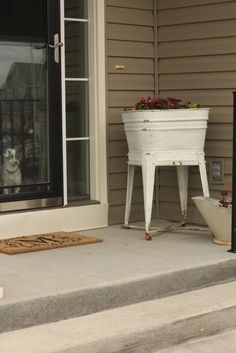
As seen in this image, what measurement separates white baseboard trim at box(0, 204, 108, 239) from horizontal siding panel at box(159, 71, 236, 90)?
117 cm

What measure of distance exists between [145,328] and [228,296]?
2.69ft

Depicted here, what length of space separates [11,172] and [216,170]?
1601 millimetres

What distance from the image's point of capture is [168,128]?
5207 mm

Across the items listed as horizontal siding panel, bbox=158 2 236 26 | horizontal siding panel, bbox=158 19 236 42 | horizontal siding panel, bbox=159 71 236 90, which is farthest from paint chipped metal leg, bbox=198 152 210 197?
horizontal siding panel, bbox=158 2 236 26

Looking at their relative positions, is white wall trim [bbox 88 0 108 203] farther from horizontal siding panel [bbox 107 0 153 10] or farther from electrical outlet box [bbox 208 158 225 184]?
electrical outlet box [bbox 208 158 225 184]

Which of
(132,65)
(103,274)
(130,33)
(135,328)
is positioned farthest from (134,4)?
(135,328)

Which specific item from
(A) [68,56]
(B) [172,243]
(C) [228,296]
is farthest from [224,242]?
(A) [68,56]

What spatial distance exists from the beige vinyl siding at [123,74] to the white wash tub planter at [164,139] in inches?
19.4

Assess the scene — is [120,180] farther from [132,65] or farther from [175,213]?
[132,65]

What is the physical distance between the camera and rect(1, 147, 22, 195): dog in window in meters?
5.25

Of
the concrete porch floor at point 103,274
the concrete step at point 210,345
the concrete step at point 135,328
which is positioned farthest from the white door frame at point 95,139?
the concrete step at point 210,345

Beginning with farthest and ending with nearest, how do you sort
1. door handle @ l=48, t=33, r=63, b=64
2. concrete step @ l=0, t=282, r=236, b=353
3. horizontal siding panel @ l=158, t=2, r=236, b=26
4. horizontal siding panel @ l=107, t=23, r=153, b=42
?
horizontal siding panel @ l=107, t=23, r=153, b=42 → horizontal siding panel @ l=158, t=2, r=236, b=26 → door handle @ l=48, t=33, r=63, b=64 → concrete step @ l=0, t=282, r=236, b=353

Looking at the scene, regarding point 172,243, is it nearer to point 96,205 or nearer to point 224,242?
point 224,242

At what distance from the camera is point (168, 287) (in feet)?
14.0
